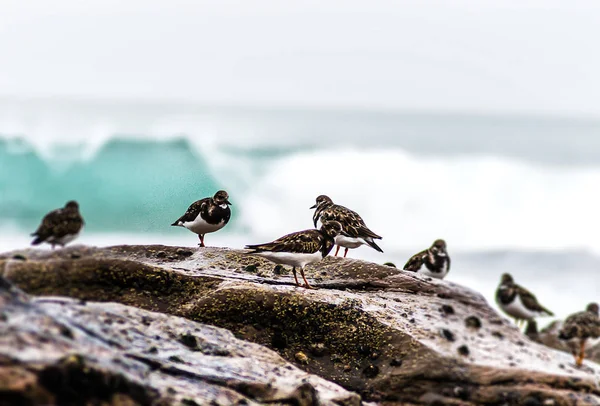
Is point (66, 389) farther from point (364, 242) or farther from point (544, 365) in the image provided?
point (364, 242)

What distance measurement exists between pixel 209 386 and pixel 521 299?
658 centimetres

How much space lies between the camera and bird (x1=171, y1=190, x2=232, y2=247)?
11516 millimetres

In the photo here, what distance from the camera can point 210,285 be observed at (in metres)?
10.1

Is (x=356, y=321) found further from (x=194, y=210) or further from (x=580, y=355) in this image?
(x=194, y=210)

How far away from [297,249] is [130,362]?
3431mm

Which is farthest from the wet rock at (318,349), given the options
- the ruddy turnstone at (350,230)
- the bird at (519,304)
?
the bird at (519,304)

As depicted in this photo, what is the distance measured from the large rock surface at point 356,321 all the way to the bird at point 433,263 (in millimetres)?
1089

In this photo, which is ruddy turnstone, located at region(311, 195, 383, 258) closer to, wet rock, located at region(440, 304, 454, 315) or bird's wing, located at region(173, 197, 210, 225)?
bird's wing, located at region(173, 197, 210, 225)

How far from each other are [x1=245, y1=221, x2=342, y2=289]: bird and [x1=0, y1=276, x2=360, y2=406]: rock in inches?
54.4

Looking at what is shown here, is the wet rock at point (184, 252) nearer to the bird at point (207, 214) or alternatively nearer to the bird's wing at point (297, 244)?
the bird at point (207, 214)

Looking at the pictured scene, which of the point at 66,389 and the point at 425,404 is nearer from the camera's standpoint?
the point at 66,389

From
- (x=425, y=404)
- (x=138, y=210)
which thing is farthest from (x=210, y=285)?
(x=425, y=404)

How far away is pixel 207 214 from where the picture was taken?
11.5 m

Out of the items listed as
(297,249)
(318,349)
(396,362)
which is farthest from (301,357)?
(297,249)
